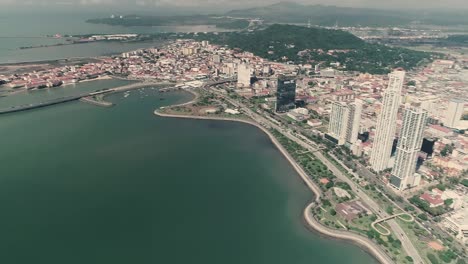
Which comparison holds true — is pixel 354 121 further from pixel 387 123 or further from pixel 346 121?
pixel 387 123

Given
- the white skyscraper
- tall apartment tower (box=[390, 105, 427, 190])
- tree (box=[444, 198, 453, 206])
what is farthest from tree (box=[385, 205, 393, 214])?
the white skyscraper

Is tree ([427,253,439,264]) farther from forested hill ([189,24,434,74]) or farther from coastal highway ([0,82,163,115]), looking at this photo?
forested hill ([189,24,434,74])

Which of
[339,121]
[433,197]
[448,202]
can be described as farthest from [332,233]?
[339,121]

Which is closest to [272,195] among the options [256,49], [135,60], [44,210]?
[44,210]

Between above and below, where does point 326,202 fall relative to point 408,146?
below

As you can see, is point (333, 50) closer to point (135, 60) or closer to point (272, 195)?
point (135, 60)

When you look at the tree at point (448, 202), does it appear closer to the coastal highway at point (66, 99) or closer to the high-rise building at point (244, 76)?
the high-rise building at point (244, 76)

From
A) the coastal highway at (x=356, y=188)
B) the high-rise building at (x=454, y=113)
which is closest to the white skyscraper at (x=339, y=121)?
the coastal highway at (x=356, y=188)
